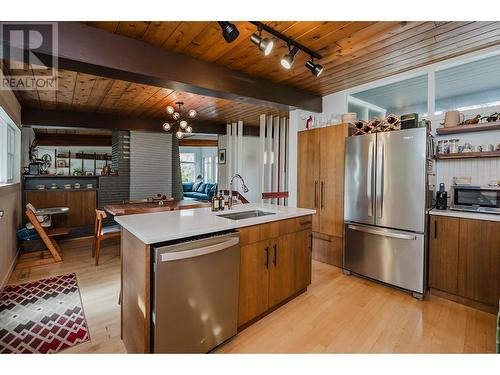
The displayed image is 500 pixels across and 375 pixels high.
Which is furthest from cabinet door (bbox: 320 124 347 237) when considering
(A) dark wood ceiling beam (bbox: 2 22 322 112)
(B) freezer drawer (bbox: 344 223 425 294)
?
(A) dark wood ceiling beam (bbox: 2 22 322 112)

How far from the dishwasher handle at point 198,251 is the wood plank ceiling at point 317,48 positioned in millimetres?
1777

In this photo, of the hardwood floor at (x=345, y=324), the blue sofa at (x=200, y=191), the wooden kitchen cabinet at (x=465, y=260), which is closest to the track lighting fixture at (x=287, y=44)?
the wooden kitchen cabinet at (x=465, y=260)

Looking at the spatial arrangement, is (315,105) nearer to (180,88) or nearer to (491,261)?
(180,88)

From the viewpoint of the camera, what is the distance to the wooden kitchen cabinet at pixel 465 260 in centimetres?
233

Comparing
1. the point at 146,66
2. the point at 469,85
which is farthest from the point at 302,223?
the point at 469,85

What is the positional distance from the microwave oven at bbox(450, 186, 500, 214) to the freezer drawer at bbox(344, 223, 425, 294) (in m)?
0.57

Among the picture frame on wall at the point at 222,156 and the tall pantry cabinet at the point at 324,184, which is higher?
the picture frame on wall at the point at 222,156

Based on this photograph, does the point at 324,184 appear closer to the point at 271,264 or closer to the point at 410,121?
the point at 410,121

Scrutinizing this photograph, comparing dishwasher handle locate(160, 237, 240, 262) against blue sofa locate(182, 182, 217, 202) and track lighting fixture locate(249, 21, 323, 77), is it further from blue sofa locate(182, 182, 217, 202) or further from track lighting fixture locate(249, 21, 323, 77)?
blue sofa locate(182, 182, 217, 202)

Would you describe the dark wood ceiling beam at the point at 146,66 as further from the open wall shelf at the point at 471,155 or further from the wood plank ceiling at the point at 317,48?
the open wall shelf at the point at 471,155

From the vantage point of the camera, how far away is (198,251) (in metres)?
→ 1.59

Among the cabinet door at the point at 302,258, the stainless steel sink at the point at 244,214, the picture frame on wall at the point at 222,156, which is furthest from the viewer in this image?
the picture frame on wall at the point at 222,156

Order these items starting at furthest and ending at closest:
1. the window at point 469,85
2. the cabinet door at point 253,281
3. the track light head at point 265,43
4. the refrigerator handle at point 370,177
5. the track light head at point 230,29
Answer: the refrigerator handle at point 370,177, the window at point 469,85, the cabinet door at point 253,281, the track light head at point 265,43, the track light head at point 230,29

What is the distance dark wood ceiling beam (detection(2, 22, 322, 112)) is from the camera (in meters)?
1.90
